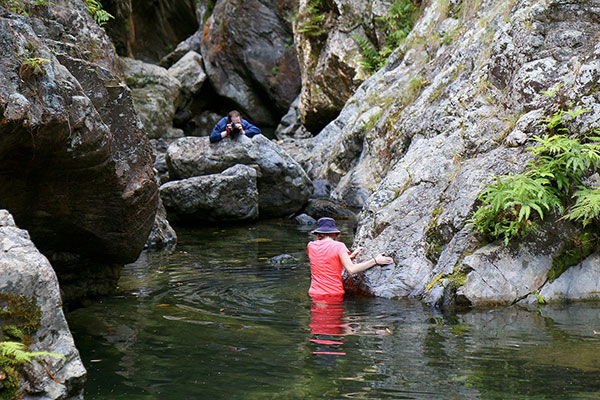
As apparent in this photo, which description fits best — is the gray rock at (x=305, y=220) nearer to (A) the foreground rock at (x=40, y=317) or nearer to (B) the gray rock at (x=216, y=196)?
(B) the gray rock at (x=216, y=196)

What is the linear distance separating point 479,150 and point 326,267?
2979 millimetres

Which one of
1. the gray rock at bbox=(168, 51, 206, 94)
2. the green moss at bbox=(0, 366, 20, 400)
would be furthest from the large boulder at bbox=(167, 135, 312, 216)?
the gray rock at bbox=(168, 51, 206, 94)

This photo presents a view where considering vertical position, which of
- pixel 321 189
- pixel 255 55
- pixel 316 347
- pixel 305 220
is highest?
pixel 255 55

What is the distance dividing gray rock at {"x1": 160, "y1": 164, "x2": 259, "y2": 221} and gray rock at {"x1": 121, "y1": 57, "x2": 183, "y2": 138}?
39.7 ft

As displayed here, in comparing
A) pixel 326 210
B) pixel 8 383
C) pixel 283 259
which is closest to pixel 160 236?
pixel 283 259

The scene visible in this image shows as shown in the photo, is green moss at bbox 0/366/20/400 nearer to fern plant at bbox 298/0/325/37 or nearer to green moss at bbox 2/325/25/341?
green moss at bbox 2/325/25/341

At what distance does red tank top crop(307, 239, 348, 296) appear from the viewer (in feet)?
28.2

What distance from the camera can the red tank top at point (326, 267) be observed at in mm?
8609

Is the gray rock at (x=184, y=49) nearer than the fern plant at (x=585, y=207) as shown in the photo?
No

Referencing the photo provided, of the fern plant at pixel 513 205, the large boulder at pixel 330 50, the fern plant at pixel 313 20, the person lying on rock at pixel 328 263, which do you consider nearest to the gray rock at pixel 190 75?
the large boulder at pixel 330 50

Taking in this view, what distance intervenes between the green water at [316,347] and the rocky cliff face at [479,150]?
0.51m

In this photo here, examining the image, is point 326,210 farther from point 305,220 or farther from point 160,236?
point 160,236

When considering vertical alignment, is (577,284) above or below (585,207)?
below

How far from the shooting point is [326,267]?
28.4ft
